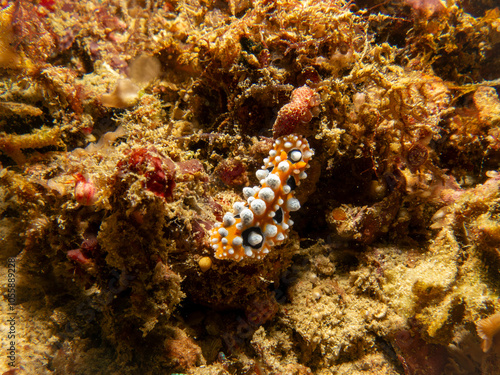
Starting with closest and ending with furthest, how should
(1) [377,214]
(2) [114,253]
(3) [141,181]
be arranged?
(3) [141,181]
(2) [114,253]
(1) [377,214]

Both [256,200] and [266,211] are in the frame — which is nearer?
[256,200]

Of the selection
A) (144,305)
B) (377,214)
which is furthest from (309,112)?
(144,305)

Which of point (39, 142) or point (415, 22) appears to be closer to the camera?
point (39, 142)

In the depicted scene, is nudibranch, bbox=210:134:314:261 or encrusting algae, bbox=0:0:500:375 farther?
encrusting algae, bbox=0:0:500:375

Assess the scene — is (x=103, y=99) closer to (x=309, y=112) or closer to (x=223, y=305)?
(x=309, y=112)
